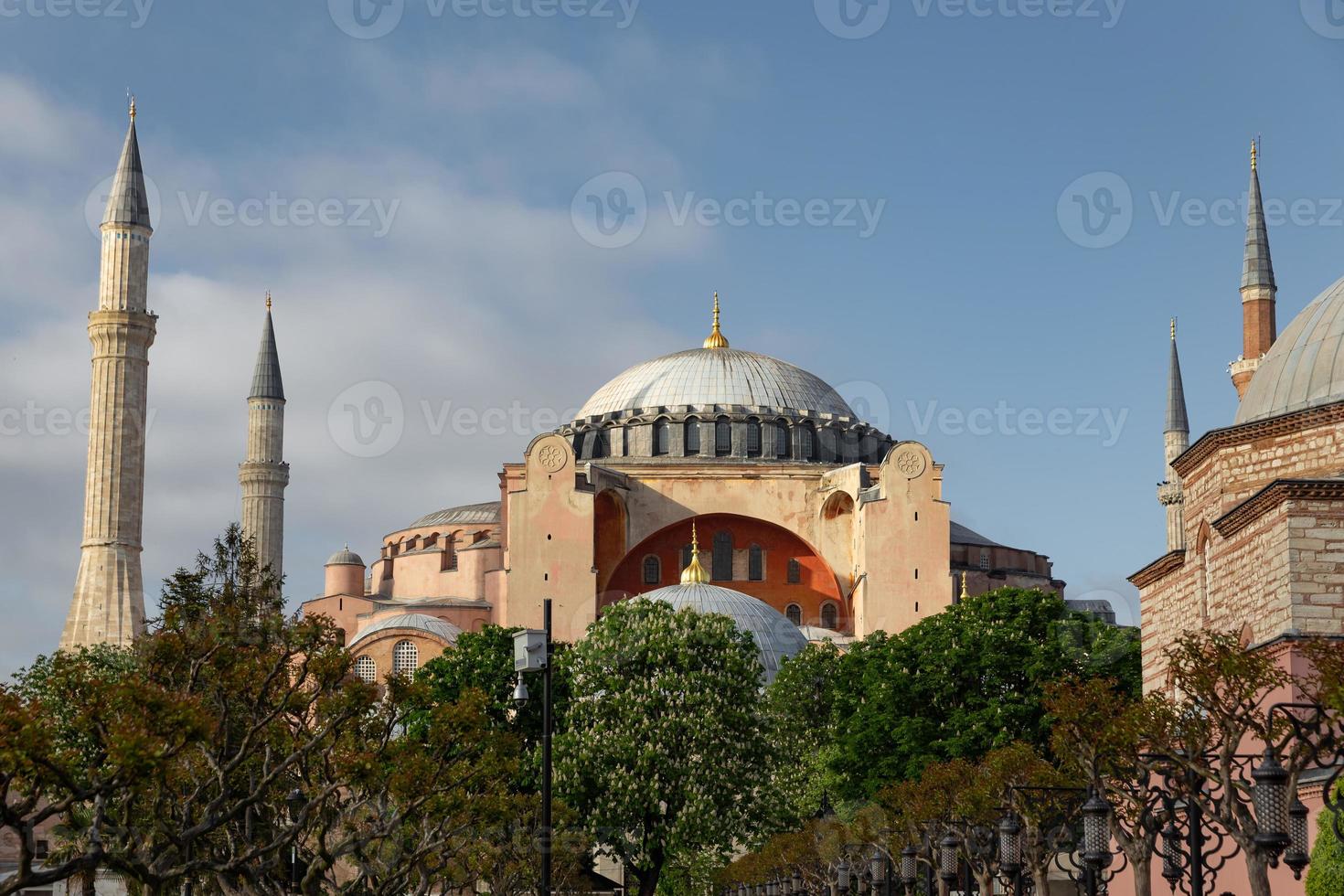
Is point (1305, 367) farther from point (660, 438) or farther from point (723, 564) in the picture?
point (660, 438)

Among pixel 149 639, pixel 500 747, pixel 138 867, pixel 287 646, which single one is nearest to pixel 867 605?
pixel 500 747

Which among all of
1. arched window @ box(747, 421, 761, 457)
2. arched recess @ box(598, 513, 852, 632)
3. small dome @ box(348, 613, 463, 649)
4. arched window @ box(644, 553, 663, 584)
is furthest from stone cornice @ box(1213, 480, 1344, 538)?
arched window @ box(747, 421, 761, 457)

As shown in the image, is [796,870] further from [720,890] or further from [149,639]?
[149,639]

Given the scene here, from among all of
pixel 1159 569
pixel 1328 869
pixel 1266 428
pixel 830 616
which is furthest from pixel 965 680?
pixel 1328 869

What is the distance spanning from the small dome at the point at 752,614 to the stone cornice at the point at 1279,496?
28.7 meters

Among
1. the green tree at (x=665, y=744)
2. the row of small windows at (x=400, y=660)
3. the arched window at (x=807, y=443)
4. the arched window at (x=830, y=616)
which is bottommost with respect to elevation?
the green tree at (x=665, y=744)

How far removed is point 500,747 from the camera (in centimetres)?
2744

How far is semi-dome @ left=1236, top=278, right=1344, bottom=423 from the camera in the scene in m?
23.9

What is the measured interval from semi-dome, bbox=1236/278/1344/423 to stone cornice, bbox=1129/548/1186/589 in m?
2.21

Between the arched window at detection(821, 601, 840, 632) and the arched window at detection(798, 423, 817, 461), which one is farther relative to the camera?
the arched window at detection(798, 423, 817, 461)

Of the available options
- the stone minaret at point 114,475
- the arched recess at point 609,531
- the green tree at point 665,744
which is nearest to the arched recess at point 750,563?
the arched recess at point 609,531

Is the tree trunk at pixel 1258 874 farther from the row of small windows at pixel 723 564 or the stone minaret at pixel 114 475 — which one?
the row of small windows at pixel 723 564

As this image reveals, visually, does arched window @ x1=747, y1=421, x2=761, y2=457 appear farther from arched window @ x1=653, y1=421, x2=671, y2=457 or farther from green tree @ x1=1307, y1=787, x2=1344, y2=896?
green tree @ x1=1307, y1=787, x2=1344, y2=896

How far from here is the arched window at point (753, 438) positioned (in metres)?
64.1
